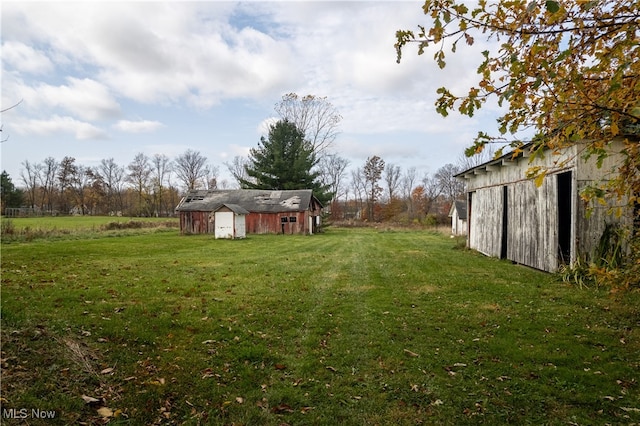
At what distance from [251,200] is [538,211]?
26.2 meters

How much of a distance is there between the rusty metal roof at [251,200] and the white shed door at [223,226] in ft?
19.3

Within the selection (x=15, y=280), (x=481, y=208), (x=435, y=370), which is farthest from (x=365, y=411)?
(x=481, y=208)

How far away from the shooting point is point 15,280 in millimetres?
8859

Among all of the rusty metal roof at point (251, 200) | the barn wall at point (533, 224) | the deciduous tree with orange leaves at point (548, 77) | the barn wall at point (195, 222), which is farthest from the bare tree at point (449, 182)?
the deciduous tree with orange leaves at point (548, 77)

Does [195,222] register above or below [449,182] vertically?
below

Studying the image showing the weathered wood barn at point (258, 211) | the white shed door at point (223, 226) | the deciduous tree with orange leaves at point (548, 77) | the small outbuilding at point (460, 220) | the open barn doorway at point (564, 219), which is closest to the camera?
the deciduous tree with orange leaves at point (548, 77)

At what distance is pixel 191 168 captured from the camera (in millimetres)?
67688

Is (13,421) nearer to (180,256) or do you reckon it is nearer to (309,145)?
(180,256)

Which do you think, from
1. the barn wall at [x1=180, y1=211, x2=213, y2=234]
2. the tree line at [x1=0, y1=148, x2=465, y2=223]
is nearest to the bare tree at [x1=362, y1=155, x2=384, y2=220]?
the tree line at [x1=0, y1=148, x2=465, y2=223]

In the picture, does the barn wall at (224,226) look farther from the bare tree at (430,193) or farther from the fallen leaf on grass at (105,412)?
the bare tree at (430,193)

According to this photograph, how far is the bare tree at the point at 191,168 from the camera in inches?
2638

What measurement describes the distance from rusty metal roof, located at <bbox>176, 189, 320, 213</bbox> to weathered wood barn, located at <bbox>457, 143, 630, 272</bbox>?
1833 centimetres

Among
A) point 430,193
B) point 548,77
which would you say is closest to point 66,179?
point 430,193
